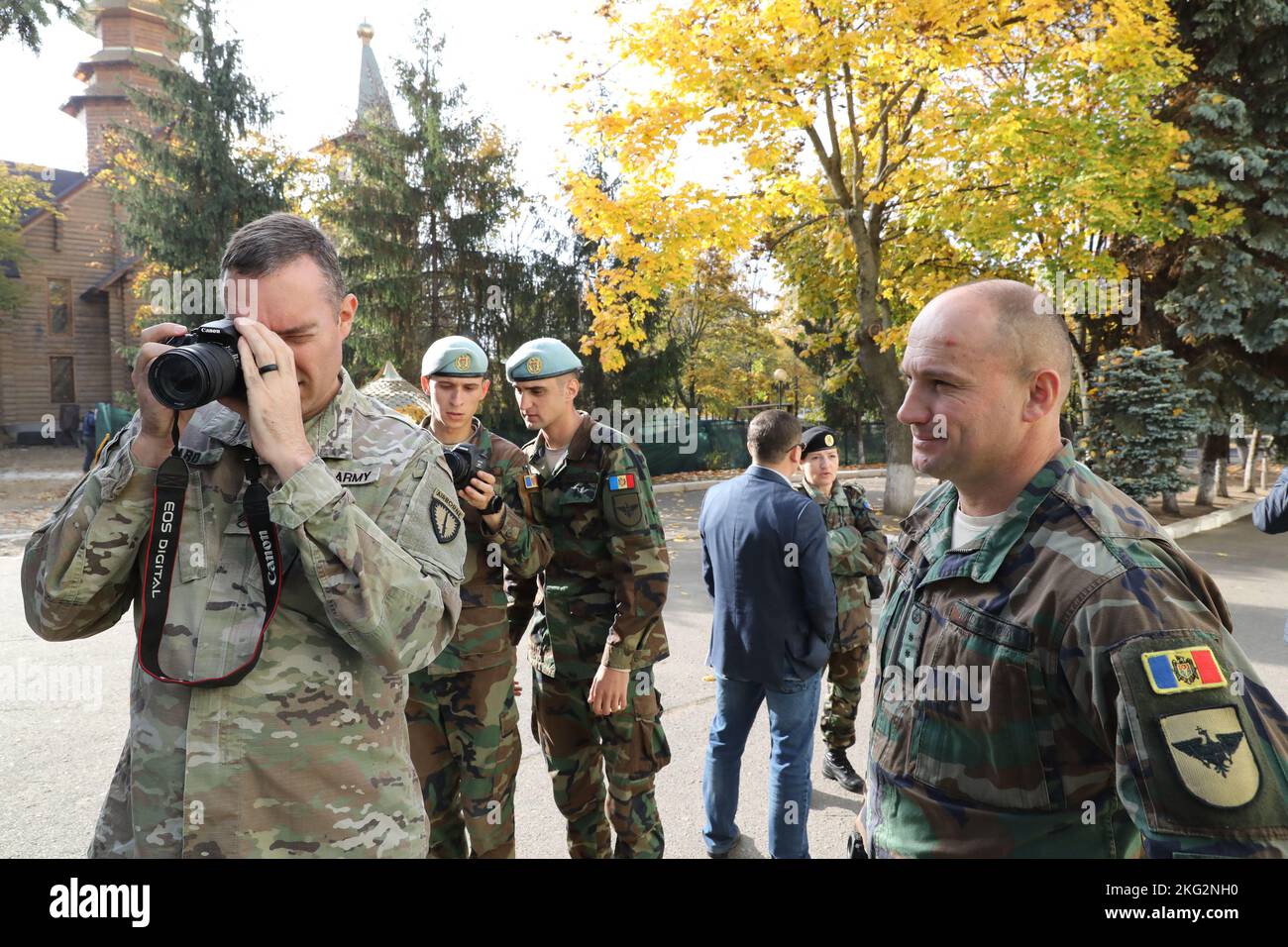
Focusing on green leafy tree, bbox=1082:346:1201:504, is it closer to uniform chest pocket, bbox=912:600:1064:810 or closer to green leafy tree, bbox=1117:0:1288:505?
green leafy tree, bbox=1117:0:1288:505

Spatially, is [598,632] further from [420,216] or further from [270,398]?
[420,216]

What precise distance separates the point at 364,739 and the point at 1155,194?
13.8m

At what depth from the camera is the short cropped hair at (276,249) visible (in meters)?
1.62

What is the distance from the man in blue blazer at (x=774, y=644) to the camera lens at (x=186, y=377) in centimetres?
251

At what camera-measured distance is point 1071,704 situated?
1.42 meters

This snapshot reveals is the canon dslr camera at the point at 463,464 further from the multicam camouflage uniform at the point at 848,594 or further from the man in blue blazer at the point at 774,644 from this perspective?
the multicam camouflage uniform at the point at 848,594

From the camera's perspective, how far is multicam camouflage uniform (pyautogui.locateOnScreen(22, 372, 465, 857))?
4.94ft

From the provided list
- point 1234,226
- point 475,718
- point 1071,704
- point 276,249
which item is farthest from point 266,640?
point 1234,226

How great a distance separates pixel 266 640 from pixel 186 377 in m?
0.52

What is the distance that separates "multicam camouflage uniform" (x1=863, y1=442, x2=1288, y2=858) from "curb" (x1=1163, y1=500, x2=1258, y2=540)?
12.8 metres

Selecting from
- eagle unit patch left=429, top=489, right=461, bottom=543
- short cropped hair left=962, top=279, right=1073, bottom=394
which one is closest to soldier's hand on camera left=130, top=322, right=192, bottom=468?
eagle unit patch left=429, top=489, right=461, bottom=543

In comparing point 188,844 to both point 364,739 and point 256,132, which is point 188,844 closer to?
point 364,739

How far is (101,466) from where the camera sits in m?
1.69
